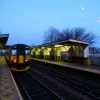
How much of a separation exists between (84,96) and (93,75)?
834cm

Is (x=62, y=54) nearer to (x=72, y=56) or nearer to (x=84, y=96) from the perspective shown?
(x=72, y=56)

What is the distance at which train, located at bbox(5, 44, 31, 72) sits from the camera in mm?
25188

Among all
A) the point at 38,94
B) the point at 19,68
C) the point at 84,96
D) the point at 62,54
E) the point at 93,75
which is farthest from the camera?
the point at 62,54

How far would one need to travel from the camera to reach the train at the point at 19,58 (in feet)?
82.6

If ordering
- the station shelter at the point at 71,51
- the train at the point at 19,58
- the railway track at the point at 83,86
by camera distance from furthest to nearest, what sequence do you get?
the station shelter at the point at 71,51
the train at the point at 19,58
the railway track at the point at 83,86

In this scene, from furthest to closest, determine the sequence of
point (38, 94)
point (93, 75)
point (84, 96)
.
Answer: point (93, 75), point (38, 94), point (84, 96)

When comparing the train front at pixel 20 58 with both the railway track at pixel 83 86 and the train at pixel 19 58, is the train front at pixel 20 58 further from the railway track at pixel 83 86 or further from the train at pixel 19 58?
the railway track at pixel 83 86

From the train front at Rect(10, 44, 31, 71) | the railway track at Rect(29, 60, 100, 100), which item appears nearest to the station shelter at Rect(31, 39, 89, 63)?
the train front at Rect(10, 44, 31, 71)

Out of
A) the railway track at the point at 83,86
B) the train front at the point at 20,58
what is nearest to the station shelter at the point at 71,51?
the train front at the point at 20,58

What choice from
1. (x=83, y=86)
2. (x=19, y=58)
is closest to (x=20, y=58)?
(x=19, y=58)

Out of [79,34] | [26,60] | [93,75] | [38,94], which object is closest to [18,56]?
[26,60]

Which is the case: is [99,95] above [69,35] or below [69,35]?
below

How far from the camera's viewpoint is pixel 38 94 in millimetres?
13430

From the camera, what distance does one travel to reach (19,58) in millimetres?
25531
